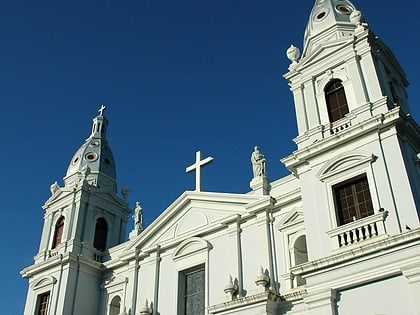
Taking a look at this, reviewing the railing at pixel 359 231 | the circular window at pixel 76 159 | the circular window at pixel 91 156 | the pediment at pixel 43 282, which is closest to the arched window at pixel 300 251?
the railing at pixel 359 231

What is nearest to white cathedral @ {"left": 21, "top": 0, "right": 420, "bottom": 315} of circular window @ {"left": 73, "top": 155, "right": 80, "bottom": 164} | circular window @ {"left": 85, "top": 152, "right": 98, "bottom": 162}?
circular window @ {"left": 85, "top": 152, "right": 98, "bottom": 162}

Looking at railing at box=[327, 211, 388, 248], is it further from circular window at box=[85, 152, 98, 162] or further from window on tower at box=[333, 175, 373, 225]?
circular window at box=[85, 152, 98, 162]

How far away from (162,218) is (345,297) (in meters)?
10.3

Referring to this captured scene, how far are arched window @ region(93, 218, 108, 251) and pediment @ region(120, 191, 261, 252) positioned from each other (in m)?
2.81

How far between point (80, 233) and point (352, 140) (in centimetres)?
1377

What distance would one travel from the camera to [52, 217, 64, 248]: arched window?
79.7 feet

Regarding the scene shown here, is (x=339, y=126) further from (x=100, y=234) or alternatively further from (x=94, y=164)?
(x=94, y=164)

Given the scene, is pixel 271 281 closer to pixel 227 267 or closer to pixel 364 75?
pixel 227 267

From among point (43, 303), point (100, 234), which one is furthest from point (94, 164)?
point (43, 303)

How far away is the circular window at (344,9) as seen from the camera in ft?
62.7

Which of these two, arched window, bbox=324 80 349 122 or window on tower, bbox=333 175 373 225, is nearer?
window on tower, bbox=333 175 373 225

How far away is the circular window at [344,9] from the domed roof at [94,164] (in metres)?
13.4

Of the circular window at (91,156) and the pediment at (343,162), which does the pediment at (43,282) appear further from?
the pediment at (343,162)

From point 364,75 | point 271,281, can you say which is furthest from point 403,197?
point 271,281
